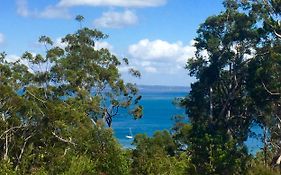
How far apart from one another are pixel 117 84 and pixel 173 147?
13.6 ft

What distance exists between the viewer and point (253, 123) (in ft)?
84.5

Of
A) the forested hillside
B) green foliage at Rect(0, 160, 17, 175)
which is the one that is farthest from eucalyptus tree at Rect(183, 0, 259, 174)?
green foliage at Rect(0, 160, 17, 175)

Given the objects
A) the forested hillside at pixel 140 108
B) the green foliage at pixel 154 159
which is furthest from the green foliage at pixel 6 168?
the green foliage at pixel 154 159

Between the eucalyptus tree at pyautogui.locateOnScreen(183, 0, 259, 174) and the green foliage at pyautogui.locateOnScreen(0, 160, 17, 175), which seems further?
the eucalyptus tree at pyautogui.locateOnScreen(183, 0, 259, 174)

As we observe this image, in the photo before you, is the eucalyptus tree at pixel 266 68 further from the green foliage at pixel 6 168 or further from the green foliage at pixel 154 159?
the green foliage at pixel 6 168

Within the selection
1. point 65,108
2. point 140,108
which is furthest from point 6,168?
point 140,108

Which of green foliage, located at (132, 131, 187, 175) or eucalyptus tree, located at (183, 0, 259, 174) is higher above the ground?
eucalyptus tree, located at (183, 0, 259, 174)

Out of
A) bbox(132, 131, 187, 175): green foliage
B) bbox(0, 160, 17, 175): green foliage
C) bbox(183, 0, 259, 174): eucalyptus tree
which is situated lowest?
bbox(0, 160, 17, 175): green foliage

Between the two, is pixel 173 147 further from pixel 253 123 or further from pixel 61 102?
pixel 61 102

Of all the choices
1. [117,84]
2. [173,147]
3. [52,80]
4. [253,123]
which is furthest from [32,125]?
[253,123]

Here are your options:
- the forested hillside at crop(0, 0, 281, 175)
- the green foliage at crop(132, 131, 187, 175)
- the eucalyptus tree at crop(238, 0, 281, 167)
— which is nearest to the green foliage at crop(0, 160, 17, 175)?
the forested hillside at crop(0, 0, 281, 175)

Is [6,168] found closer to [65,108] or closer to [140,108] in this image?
[65,108]

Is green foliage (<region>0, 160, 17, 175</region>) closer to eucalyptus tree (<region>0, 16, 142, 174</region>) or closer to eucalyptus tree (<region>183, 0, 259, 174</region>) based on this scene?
eucalyptus tree (<region>0, 16, 142, 174</region>)

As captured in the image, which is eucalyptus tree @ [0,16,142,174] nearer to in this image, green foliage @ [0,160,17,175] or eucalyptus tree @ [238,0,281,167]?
green foliage @ [0,160,17,175]
